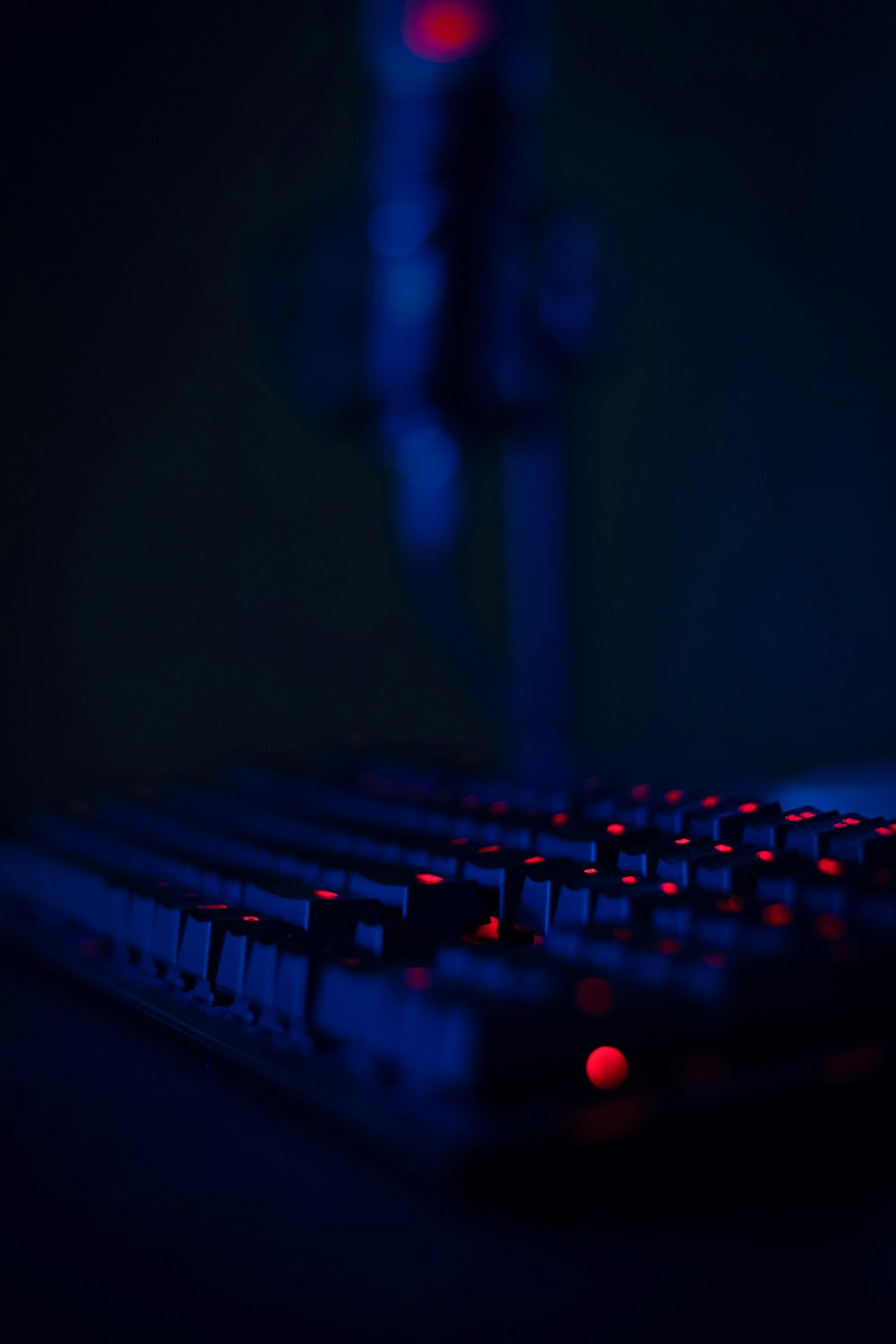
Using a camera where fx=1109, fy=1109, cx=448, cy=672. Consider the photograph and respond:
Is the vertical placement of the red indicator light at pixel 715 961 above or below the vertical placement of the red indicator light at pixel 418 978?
above

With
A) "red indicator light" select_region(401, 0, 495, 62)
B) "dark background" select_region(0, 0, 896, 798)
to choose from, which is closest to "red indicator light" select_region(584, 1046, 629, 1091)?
"dark background" select_region(0, 0, 896, 798)

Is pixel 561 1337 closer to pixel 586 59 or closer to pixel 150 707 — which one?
pixel 150 707

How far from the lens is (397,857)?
0.54 m

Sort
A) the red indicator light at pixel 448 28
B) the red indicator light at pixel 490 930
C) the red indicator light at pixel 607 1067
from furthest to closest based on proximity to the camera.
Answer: the red indicator light at pixel 448 28 < the red indicator light at pixel 490 930 < the red indicator light at pixel 607 1067

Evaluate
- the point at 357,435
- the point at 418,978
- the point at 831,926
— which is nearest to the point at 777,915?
the point at 831,926

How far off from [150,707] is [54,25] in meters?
0.70

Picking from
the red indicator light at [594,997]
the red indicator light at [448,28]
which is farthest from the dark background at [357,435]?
the red indicator light at [594,997]

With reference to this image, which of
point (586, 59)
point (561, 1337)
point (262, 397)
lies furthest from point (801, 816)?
point (586, 59)

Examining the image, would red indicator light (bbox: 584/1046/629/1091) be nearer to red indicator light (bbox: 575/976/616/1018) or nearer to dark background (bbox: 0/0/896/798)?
red indicator light (bbox: 575/976/616/1018)

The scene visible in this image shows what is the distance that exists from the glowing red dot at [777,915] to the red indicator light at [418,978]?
0.12 metres

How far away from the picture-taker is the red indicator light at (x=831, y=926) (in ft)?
1.21

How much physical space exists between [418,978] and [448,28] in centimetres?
107

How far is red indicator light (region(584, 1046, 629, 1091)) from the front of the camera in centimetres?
33

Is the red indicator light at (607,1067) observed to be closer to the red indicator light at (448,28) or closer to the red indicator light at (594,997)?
the red indicator light at (594,997)
